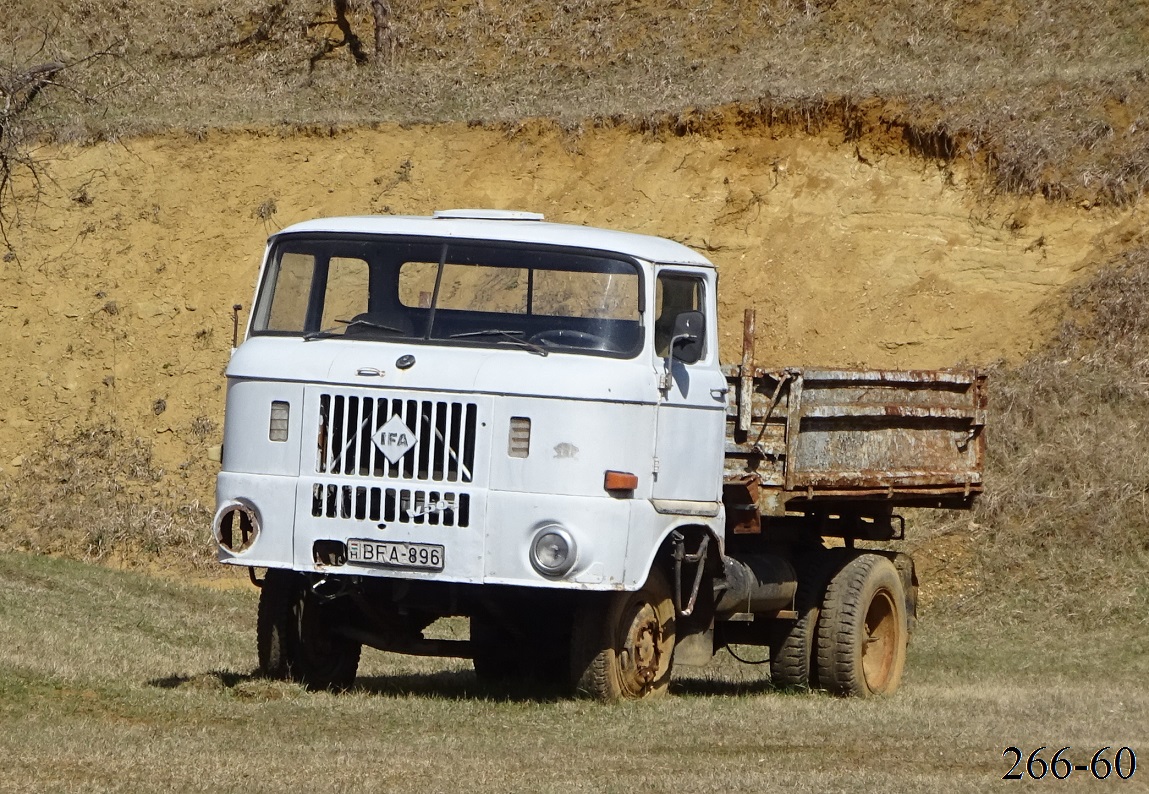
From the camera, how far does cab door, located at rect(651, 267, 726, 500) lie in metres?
10.0

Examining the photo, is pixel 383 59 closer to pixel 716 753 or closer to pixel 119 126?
pixel 119 126

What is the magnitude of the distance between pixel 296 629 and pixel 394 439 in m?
1.82

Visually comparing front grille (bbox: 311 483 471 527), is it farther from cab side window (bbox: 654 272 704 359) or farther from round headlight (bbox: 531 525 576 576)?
cab side window (bbox: 654 272 704 359)

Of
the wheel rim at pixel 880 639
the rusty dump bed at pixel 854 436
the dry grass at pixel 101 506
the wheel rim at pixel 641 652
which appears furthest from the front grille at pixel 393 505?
the dry grass at pixel 101 506

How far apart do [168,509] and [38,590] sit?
6171 millimetres

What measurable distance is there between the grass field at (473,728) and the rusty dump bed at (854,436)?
56.3 inches

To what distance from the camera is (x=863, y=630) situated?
12344 millimetres

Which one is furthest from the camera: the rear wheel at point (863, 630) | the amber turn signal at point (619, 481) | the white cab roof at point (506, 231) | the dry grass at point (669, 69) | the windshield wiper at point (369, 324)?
the dry grass at point (669, 69)

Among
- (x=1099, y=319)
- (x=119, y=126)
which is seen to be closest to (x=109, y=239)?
(x=119, y=126)

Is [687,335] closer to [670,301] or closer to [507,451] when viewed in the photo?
[670,301]

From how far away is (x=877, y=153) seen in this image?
2391 centimetres

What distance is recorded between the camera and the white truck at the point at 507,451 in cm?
941

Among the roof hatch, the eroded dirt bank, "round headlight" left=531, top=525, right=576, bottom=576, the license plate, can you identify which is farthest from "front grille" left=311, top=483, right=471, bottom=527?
the eroded dirt bank

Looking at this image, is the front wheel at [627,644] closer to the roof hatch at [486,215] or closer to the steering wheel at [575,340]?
the steering wheel at [575,340]
